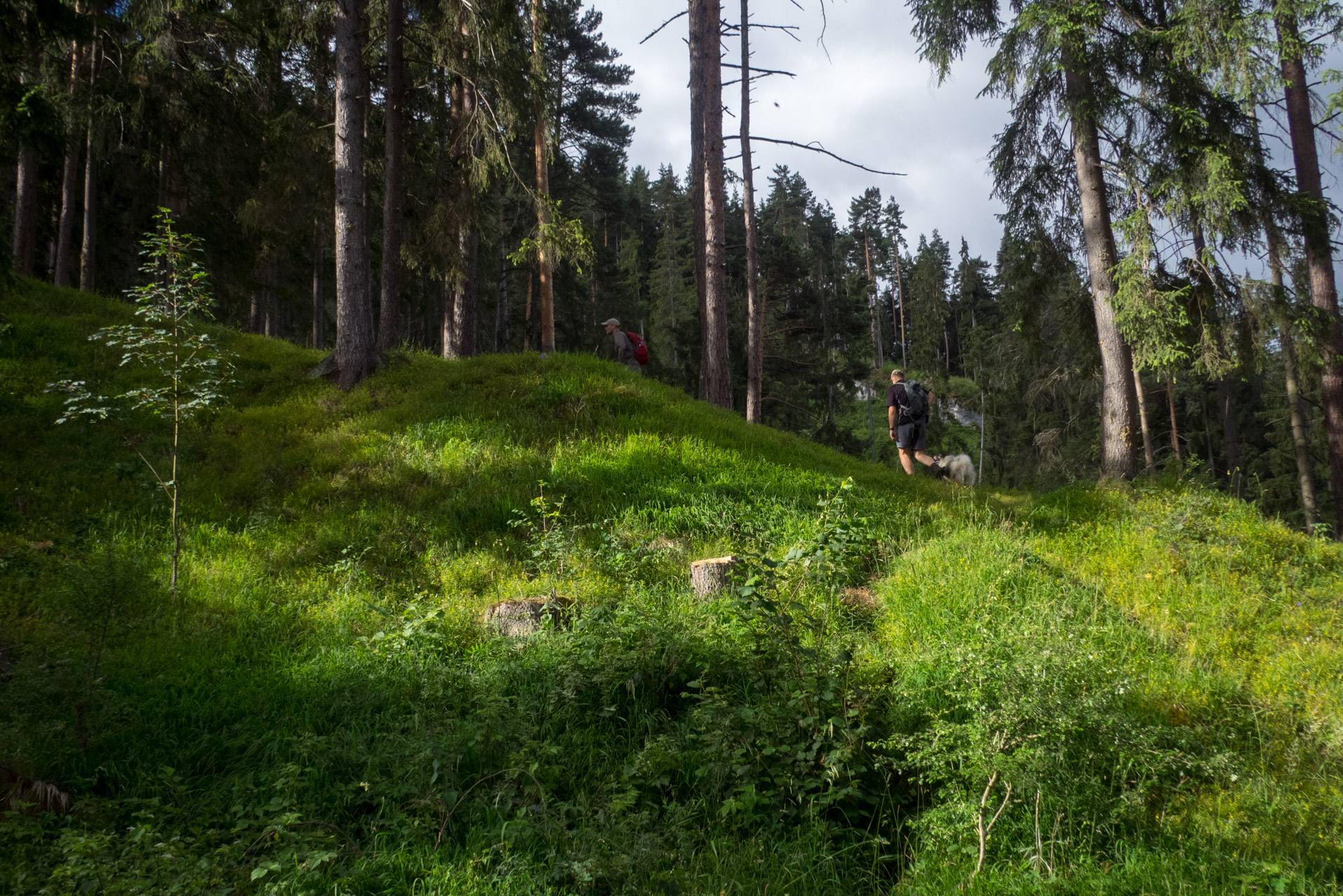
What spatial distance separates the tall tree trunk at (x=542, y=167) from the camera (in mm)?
11995

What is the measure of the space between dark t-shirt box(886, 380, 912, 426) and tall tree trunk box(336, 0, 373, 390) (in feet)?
26.9

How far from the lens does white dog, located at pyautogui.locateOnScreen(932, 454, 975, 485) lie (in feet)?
34.1

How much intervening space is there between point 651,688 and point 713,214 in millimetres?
9615

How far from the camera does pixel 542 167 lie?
54.0 ft

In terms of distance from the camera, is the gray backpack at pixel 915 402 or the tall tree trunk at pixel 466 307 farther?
the tall tree trunk at pixel 466 307

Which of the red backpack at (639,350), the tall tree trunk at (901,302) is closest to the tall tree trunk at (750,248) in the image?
the red backpack at (639,350)

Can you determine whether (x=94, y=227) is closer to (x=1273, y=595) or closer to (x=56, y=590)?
(x=56, y=590)

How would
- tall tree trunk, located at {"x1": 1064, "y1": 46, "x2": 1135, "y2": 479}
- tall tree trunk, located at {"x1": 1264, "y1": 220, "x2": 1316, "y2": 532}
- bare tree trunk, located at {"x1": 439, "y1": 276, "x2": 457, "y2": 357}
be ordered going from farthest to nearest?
bare tree trunk, located at {"x1": 439, "y1": 276, "x2": 457, "y2": 357} < tall tree trunk, located at {"x1": 1264, "y1": 220, "x2": 1316, "y2": 532} < tall tree trunk, located at {"x1": 1064, "y1": 46, "x2": 1135, "y2": 479}

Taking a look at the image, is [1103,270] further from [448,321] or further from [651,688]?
[448,321]

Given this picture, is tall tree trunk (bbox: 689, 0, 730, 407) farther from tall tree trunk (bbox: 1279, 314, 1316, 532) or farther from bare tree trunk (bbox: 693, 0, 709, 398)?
tall tree trunk (bbox: 1279, 314, 1316, 532)

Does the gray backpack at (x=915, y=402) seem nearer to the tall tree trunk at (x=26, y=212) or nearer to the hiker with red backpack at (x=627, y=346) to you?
the hiker with red backpack at (x=627, y=346)

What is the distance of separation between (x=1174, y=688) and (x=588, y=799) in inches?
141

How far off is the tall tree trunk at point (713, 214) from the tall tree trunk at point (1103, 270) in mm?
5314

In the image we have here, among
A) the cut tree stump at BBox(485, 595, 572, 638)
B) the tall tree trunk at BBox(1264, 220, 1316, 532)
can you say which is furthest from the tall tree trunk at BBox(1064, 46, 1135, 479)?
the cut tree stump at BBox(485, 595, 572, 638)
